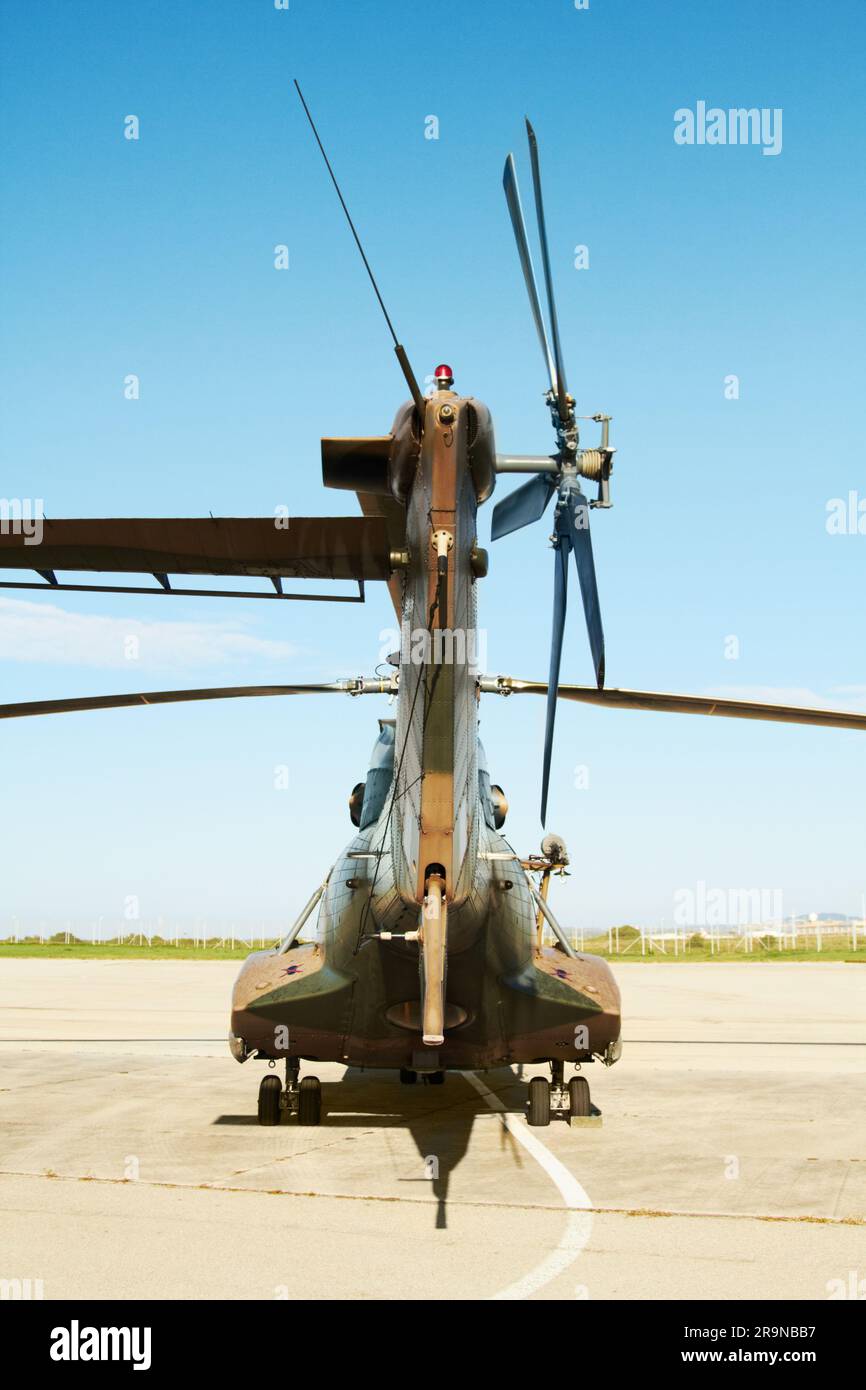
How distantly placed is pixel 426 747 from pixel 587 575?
1.98 metres

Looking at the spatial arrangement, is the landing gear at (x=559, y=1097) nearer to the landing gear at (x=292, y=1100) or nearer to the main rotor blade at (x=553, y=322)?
the landing gear at (x=292, y=1100)

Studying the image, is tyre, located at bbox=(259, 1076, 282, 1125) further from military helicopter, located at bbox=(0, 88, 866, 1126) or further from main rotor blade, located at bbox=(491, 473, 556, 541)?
main rotor blade, located at bbox=(491, 473, 556, 541)

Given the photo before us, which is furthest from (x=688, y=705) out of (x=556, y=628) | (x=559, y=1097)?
(x=559, y=1097)

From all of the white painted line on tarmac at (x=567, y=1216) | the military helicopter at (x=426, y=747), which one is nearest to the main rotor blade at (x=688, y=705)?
the military helicopter at (x=426, y=747)

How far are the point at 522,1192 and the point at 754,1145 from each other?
3.45 m

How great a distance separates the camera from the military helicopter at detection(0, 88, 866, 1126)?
8109mm

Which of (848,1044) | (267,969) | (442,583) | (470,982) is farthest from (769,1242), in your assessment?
(848,1044)

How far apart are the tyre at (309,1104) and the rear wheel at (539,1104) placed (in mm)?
2253

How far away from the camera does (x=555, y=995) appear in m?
11.8

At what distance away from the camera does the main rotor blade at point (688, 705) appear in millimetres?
11344

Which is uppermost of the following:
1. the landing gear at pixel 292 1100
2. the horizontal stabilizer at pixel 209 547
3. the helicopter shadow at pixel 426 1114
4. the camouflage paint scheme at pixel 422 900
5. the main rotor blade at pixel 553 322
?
the main rotor blade at pixel 553 322

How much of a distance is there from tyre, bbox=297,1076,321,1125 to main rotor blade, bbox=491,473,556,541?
6.02 m

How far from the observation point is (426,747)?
8328mm
